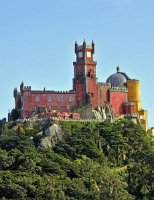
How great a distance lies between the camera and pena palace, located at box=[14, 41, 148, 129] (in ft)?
392

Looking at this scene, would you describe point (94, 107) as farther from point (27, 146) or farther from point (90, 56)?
point (27, 146)

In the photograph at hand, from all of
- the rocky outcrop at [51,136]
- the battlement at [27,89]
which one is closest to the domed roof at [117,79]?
the battlement at [27,89]

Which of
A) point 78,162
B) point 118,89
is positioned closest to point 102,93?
point 118,89

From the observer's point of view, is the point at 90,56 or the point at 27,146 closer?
the point at 27,146

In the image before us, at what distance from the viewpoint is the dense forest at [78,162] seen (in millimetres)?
92250

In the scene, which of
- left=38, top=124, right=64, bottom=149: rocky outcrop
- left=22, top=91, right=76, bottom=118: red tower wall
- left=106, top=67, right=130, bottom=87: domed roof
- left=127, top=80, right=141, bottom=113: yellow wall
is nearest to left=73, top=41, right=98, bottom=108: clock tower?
left=22, top=91, right=76, bottom=118: red tower wall

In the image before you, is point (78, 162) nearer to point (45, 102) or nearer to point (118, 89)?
point (45, 102)

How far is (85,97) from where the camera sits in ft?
395

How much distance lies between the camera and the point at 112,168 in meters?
106

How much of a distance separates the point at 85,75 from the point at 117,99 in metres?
6.13

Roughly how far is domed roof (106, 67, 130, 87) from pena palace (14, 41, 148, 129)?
1.71 meters

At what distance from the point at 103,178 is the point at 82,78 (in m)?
29.8

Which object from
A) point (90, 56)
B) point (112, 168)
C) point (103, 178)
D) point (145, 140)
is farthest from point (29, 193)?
point (90, 56)

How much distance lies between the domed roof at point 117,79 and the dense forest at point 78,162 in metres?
10.1
